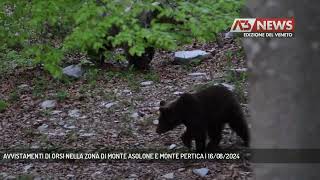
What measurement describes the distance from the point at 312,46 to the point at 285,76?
15 cm

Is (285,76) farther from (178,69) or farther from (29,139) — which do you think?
(178,69)

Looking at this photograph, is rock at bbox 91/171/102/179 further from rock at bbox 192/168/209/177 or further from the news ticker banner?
rock at bbox 192/168/209/177

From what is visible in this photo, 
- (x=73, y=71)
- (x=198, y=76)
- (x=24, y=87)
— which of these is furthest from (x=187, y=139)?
(x=24, y=87)

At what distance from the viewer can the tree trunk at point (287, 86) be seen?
6.32 ft

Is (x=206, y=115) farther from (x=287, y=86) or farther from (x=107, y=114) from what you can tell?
(x=287, y=86)

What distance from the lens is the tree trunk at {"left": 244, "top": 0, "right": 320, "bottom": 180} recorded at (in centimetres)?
193

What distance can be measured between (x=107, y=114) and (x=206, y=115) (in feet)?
9.79

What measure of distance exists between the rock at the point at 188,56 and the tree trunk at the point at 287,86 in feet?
34.2

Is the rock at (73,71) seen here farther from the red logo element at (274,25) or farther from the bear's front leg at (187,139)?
the red logo element at (274,25)

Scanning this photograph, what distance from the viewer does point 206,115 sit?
7020 mm

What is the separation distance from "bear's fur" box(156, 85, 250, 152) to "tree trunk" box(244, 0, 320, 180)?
4.85 meters

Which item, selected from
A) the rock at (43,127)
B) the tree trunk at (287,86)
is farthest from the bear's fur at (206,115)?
the tree trunk at (287,86)

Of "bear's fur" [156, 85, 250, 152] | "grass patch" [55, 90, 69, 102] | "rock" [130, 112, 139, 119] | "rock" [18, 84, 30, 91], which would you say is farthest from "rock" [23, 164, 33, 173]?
"rock" [18, 84, 30, 91]

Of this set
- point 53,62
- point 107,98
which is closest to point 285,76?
point 53,62
